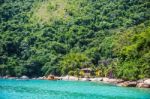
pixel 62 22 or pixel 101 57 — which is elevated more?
pixel 62 22

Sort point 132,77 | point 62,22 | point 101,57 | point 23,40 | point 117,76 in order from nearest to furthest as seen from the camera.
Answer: point 132,77 → point 117,76 → point 101,57 → point 23,40 → point 62,22

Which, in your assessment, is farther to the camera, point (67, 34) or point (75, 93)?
point (67, 34)

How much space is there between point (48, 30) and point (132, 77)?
55.8 meters

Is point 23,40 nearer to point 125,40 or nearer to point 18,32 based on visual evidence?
point 18,32

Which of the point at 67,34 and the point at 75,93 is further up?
the point at 67,34

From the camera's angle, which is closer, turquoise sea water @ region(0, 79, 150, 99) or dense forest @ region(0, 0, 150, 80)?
turquoise sea water @ region(0, 79, 150, 99)

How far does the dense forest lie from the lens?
301 feet

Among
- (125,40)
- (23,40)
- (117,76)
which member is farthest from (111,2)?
(117,76)

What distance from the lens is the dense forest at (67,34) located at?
9162cm

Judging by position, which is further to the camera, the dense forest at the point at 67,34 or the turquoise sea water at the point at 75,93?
the dense forest at the point at 67,34

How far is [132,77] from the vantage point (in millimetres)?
62656

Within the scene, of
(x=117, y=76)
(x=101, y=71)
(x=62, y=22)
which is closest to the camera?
(x=117, y=76)

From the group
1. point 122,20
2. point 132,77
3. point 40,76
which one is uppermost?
point 122,20

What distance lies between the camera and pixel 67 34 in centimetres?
11081
